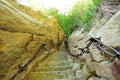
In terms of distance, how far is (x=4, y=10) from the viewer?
480 centimetres

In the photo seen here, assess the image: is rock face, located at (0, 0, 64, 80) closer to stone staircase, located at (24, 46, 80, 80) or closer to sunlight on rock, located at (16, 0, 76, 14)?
stone staircase, located at (24, 46, 80, 80)

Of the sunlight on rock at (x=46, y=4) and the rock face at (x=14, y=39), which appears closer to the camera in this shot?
the rock face at (x=14, y=39)

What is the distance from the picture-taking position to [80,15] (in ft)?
29.7

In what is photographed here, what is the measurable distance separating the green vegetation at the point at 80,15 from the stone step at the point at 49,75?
1.68 metres

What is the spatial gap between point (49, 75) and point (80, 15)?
354cm

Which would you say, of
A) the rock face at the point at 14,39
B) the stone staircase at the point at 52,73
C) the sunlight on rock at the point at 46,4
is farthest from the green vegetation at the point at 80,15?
the rock face at the point at 14,39

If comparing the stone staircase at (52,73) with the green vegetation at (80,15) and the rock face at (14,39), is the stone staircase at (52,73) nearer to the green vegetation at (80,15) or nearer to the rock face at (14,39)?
the rock face at (14,39)

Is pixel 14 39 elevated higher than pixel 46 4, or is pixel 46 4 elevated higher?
pixel 46 4

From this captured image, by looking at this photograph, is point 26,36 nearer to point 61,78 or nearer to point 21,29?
point 21,29

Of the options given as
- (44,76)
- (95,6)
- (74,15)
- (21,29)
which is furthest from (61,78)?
(74,15)

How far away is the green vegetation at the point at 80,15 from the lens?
7.05 meters

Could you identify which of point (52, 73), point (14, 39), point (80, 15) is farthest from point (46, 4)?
point (14, 39)

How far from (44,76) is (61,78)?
538 mm

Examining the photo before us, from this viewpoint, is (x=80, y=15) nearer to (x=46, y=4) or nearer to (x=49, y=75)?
(x=49, y=75)
